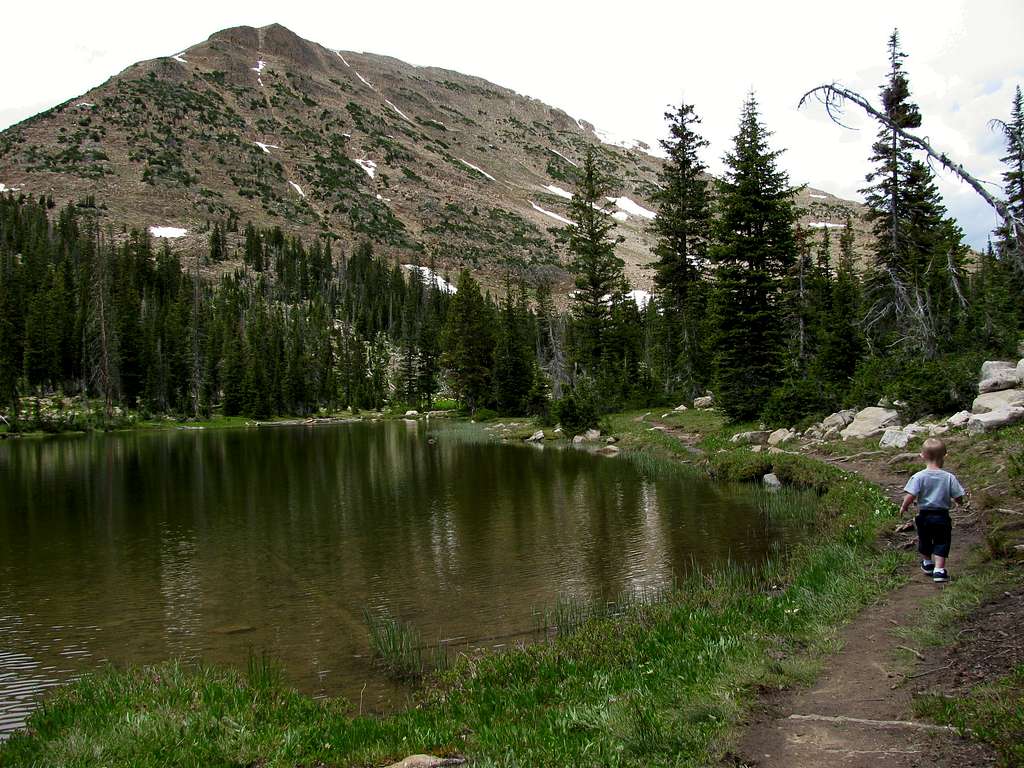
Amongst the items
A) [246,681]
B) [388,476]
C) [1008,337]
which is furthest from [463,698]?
[1008,337]

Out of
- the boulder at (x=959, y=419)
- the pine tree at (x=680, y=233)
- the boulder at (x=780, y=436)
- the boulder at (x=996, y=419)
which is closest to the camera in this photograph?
the boulder at (x=996, y=419)

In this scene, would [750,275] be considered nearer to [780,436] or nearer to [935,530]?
[780,436]

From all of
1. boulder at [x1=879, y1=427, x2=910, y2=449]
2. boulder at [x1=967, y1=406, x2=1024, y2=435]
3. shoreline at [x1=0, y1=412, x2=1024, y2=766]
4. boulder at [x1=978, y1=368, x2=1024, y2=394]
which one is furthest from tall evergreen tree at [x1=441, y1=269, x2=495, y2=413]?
shoreline at [x1=0, y1=412, x2=1024, y2=766]

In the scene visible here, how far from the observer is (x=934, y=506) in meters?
8.68

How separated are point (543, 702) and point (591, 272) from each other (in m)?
47.4

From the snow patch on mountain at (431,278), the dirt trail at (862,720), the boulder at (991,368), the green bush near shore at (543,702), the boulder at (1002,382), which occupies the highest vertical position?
the snow patch on mountain at (431,278)

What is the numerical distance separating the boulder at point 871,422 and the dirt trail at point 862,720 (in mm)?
15981

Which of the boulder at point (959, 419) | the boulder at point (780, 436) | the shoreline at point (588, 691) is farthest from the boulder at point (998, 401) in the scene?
the shoreline at point (588, 691)

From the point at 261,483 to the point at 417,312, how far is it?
326 ft

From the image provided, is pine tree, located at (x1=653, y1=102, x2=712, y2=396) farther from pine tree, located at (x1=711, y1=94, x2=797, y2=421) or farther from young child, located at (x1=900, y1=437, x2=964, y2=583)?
young child, located at (x1=900, y1=437, x2=964, y2=583)

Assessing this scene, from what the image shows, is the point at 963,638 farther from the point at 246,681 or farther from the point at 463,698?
the point at 246,681

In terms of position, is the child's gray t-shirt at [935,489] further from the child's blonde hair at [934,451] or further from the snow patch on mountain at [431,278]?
the snow patch on mountain at [431,278]

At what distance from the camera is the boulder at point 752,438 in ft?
86.0

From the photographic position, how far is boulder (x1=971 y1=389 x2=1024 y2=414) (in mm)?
17328
